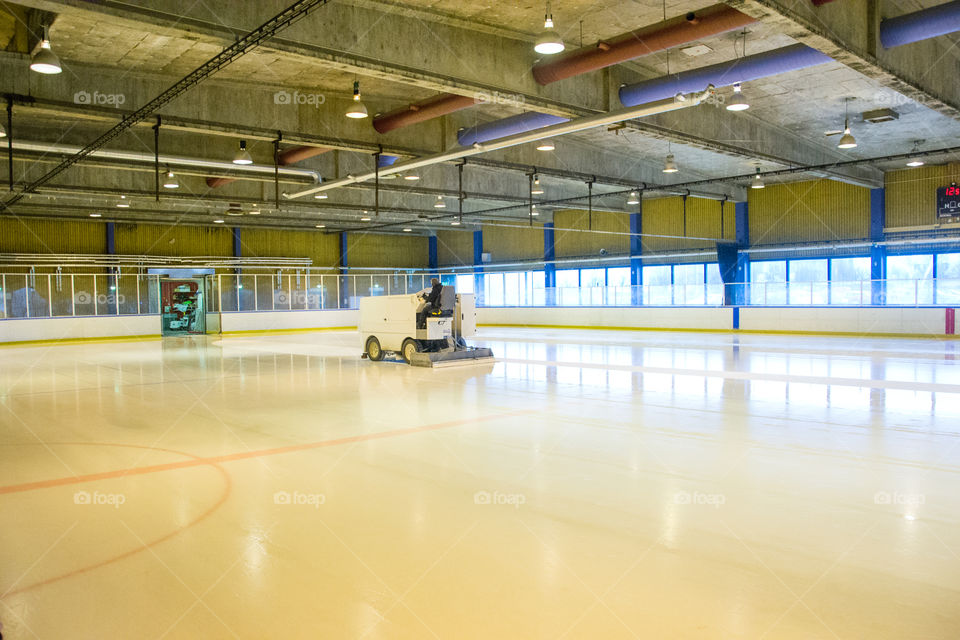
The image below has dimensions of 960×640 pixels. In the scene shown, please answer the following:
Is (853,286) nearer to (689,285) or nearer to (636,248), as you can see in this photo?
(689,285)

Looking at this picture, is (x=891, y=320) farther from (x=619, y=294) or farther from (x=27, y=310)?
(x=27, y=310)

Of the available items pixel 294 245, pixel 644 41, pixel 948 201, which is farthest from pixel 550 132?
pixel 294 245

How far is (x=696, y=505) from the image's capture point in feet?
17.4

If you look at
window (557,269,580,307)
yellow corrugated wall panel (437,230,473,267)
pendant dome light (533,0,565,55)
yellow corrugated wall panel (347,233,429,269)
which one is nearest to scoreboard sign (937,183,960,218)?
window (557,269,580,307)

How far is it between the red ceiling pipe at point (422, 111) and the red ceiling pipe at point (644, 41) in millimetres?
1567

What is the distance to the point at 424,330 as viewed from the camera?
16328mm

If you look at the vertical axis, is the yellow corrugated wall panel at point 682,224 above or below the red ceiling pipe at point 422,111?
below

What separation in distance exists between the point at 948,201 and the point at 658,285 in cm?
1192

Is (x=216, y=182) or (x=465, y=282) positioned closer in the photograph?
(x=216, y=182)

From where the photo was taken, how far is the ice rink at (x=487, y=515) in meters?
3.62

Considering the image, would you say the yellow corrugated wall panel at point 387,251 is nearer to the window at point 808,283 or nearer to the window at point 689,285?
the window at point 689,285

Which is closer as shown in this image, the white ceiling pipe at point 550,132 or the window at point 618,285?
the white ceiling pipe at point 550,132

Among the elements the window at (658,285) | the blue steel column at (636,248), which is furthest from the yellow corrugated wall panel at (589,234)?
the window at (658,285)

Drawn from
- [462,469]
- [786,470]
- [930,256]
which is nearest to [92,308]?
[462,469]
